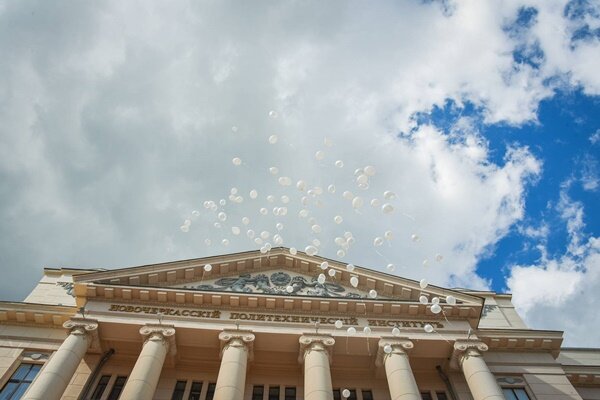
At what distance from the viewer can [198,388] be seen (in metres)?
23.3

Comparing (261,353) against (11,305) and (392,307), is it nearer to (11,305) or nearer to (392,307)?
(392,307)

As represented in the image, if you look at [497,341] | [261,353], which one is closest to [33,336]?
[261,353]

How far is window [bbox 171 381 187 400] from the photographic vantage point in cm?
2270

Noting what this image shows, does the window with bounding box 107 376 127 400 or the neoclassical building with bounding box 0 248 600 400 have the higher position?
the neoclassical building with bounding box 0 248 600 400

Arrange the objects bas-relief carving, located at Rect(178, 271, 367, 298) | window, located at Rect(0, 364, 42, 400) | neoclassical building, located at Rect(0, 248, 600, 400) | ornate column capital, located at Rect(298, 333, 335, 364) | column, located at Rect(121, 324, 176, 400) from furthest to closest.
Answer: bas-relief carving, located at Rect(178, 271, 367, 298)
ornate column capital, located at Rect(298, 333, 335, 364)
neoclassical building, located at Rect(0, 248, 600, 400)
window, located at Rect(0, 364, 42, 400)
column, located at Rect(121, 324, 176, 400)

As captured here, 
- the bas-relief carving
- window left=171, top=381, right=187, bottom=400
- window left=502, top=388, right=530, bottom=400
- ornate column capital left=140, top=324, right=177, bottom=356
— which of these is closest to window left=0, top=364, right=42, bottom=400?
ornate column capital left=140, top=324, right=177, bottom=356

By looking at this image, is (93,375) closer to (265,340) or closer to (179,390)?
(179,390)

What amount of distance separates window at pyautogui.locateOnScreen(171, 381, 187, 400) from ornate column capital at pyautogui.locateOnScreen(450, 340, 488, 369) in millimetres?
13856

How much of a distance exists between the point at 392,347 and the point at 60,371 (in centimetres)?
1550

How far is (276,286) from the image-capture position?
26.5 meters

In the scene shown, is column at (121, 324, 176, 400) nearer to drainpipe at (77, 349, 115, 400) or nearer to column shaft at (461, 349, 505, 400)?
drainpipe at (77, 349, 115, 400)

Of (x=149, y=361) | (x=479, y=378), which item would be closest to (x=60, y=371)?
(x=149, y=361)

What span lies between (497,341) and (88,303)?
2232 centimetres

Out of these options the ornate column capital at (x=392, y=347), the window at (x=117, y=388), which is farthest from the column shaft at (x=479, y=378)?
the window at (x=117, y=388)
